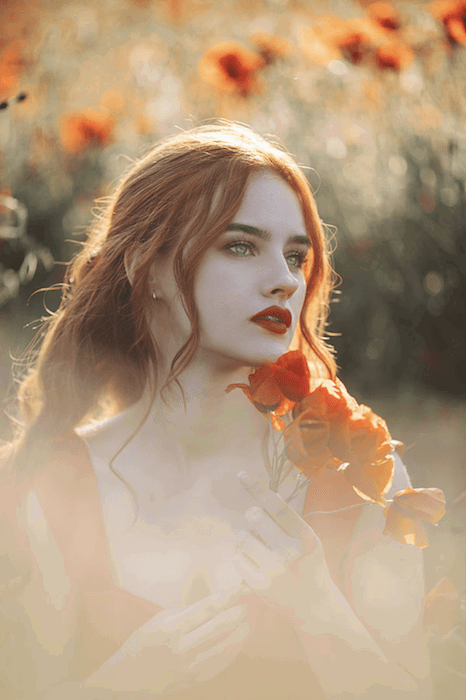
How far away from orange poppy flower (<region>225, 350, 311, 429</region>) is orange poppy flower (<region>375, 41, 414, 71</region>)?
0.88 m

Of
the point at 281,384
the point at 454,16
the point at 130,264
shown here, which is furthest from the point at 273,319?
the point at 454,16

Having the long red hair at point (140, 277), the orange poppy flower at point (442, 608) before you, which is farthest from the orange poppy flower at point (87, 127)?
the orange poppy flower at point (442, 608)

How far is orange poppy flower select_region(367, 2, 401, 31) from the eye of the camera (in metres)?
1.23

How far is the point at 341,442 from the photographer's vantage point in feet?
2.19

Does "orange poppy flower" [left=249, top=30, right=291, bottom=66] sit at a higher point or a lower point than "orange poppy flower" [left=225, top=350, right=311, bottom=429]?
higher

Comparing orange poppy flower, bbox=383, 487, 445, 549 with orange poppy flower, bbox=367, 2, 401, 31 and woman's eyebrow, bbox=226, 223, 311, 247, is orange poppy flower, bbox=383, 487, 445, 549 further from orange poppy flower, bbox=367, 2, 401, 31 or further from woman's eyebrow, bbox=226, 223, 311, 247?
orange poppy flower, bbox=367, 2, 401, 31

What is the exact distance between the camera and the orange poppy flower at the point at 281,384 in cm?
70

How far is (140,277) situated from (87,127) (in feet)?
2.06

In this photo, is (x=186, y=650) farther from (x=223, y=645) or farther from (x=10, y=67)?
(x=10, y=67)

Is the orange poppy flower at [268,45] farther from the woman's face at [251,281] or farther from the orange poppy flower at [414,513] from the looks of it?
the orange poppy flower at [414,513]

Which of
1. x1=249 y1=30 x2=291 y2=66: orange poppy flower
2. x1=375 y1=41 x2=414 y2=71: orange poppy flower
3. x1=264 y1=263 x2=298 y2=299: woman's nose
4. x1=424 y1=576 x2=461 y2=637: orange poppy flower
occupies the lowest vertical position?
x1=424 y1=576 x2=461 y2=637: orange poppy flower

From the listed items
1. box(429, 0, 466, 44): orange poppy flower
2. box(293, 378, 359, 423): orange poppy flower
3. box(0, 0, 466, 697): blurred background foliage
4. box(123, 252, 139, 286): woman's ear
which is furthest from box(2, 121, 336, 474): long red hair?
box(429, 0, 466, 44): orange poppy flower

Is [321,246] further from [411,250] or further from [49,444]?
[49,444]

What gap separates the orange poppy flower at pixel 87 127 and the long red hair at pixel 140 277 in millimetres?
350
